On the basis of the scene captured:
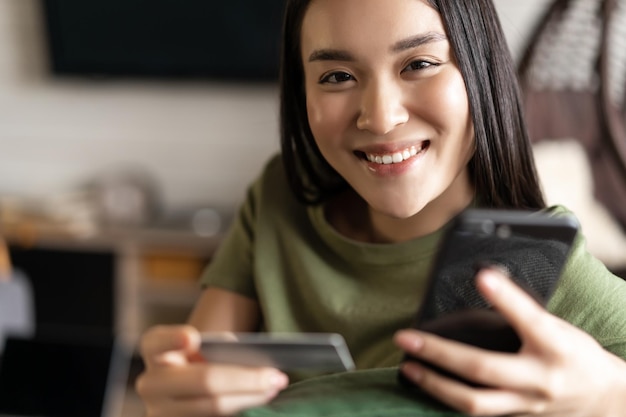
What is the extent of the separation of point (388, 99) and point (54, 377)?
1.09 meters

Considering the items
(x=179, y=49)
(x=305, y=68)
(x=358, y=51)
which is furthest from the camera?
(x=179, y=49)

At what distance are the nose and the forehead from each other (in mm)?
40

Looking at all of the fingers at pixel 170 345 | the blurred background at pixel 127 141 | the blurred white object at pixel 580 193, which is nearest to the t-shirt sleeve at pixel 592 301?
the fingers at pixel 170 345

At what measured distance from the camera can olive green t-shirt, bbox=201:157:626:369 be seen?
3.14ft

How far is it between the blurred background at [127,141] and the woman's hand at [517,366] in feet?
7.59

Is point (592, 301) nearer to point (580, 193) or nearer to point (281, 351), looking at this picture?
point (281, 351)

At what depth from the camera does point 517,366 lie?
68cm

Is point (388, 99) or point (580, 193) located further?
point (580, 193)

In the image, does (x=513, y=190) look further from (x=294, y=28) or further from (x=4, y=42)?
(x=4, y=42)

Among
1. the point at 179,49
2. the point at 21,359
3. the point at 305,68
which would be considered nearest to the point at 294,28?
the point at 305,68

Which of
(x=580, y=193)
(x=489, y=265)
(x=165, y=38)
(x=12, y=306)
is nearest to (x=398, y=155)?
(x=489, y=265)

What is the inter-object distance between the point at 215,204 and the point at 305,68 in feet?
7.94

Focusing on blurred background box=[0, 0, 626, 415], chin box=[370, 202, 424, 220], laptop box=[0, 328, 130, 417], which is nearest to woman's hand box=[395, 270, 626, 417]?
chin box=[370, 202, 424, 220]

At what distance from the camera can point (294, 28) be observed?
1.00 meters
